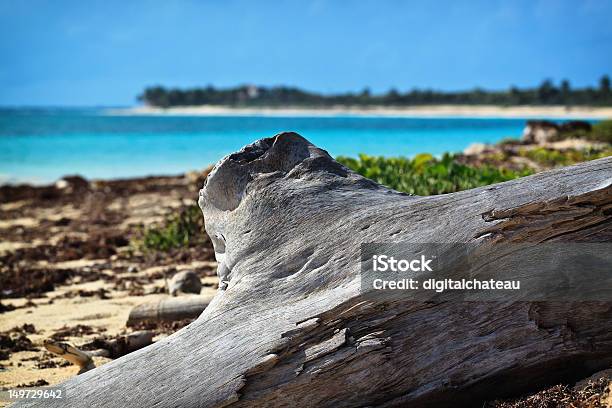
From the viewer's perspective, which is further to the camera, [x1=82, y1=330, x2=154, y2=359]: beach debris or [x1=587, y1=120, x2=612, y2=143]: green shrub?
[x1=587, y1=120, x2=612, y2=143]: green shrub

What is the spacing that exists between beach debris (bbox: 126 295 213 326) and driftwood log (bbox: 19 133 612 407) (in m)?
2.16

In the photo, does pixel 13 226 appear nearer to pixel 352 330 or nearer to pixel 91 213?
pixel 91 213

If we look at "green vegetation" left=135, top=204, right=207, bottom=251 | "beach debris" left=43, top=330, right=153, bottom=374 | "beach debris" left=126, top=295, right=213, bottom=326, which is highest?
"green vegetation" left=135, top=204, right=207, bottom=251

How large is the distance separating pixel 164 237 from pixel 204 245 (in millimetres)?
617

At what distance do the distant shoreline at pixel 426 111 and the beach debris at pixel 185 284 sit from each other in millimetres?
65268

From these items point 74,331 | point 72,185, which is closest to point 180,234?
point 74,331

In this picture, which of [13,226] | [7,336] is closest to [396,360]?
[7,336]

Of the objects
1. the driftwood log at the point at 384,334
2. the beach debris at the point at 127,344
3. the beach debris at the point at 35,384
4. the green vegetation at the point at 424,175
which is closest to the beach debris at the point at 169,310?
the beach debris at the point at 127,344

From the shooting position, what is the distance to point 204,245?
966cm

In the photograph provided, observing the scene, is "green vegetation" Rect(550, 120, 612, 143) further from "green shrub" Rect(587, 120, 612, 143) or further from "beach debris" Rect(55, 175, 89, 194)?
"beach debris" Rect(55, 175, 89, 194)

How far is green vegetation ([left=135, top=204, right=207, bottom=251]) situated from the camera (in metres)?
9.81

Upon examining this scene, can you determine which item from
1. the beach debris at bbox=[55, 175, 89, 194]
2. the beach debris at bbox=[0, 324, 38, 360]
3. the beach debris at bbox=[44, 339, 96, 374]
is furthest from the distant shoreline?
the beach debris at bbox=[44, 339, 96, 374]

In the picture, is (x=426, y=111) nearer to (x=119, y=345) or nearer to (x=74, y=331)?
(x=74, y=331)

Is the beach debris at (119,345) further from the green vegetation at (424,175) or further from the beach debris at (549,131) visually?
the beach debris at (549,131)
